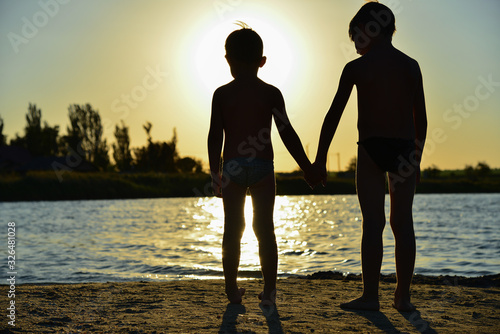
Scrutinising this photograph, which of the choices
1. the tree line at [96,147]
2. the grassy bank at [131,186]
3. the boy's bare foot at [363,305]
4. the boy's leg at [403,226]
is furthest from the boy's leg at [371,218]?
the tree line at [96,147]

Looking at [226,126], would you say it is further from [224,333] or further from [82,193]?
[82,193]

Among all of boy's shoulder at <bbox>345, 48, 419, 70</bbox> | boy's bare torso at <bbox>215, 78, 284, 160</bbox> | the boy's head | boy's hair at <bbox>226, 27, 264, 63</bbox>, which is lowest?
→ boy's bare torso at <bbox>215, 78, 284, 160</bbox>

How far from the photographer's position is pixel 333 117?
4.44 meters

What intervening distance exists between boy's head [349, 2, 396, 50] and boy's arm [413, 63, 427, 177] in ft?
1.41

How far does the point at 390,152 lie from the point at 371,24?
1.09 metres

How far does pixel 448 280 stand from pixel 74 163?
207 ft

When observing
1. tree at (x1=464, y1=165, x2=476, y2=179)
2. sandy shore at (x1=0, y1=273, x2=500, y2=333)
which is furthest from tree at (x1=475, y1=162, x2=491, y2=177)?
sandy shore at (x1=0, y1=273, x2=500, y2=333)

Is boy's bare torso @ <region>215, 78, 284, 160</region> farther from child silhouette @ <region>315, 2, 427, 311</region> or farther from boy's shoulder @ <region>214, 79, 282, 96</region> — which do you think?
child silhouette @ <region>315, 2, 427, 311</region>

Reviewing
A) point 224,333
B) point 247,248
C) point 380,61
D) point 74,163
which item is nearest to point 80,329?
point 224,333

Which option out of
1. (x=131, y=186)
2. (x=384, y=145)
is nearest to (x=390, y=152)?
(x=384, y=145)

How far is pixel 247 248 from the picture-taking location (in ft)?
35.0

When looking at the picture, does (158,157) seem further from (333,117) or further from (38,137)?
(333,117)

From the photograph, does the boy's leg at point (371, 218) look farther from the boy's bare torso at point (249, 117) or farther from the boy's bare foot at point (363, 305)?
the boy's bare torso at point (249, 117)

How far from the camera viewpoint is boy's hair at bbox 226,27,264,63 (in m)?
4.33
